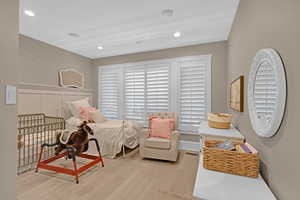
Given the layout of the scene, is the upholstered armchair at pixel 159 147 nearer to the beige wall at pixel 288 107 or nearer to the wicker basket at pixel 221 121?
the wicker basket at pixel 221 121

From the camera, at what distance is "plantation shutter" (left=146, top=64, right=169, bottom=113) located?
12.3ft

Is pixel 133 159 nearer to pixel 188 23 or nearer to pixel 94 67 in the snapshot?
pixel 188 23

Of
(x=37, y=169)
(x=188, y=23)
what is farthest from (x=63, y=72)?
(x=188, y=23)

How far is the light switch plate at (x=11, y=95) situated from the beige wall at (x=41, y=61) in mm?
2616

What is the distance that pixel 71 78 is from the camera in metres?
4.04

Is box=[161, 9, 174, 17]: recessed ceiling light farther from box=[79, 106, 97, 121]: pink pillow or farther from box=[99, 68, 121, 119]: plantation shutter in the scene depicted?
box=[79, 106, 97, 121]: pink pillow

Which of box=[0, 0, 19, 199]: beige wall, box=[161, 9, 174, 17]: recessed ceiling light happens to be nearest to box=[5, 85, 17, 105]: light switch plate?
box=[0, 0, 19, 199]: beige wall

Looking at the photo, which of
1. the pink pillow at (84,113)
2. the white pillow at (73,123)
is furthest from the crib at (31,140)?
the pink pillow at (84,113)

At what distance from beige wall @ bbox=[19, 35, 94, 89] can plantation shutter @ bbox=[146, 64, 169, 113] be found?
2294 mm

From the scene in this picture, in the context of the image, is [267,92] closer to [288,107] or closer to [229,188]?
[288,107]

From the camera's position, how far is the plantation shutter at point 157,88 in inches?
Answer: 148

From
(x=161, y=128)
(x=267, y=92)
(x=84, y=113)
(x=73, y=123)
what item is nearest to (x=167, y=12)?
(x=267, y=92)

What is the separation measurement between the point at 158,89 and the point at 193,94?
3.05ft

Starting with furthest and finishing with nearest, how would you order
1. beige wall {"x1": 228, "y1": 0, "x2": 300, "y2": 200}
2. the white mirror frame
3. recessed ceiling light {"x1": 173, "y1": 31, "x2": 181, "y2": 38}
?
recessed ceiling light {"x1": 173, "y1": 31, "x2": 181, "y2": 38} → the white mirror frame → beige wall {"x1": 228, "y1": 0, "x2": 300, "y2": 200}
